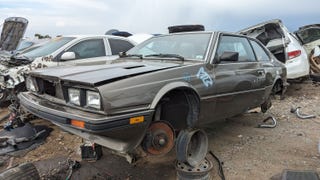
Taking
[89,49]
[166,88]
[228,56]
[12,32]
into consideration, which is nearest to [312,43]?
[89,49]

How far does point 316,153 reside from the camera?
4.51 m

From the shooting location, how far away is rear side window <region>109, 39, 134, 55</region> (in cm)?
717

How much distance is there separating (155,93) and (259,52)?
118 inches

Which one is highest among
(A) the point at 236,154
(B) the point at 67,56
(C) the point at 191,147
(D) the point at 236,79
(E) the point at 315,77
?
(B) the point at 67,56

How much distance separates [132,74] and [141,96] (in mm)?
246

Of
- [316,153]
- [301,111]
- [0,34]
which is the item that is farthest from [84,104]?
[0,34]

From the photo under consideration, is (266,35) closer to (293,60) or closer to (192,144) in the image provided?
(293,60)

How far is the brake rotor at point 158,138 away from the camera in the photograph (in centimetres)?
319

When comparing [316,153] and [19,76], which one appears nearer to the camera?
[316,153]

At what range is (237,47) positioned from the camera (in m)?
4.94

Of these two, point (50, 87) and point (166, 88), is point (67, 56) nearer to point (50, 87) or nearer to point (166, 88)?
point (50, 87)

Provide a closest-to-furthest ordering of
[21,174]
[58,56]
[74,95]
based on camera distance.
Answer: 1. [74,95]
2. [21,174]
3. [58,56]

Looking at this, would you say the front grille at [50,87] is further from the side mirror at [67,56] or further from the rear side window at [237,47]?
the side mirror at [67,56]

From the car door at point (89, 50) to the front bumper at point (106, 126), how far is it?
3.35m
